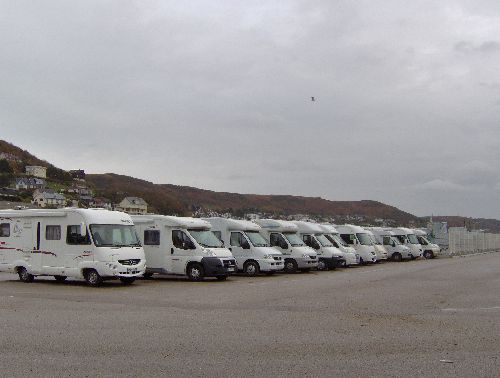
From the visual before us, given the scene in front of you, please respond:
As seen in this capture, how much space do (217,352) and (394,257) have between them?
3930 cm

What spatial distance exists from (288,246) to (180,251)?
25.2 ft

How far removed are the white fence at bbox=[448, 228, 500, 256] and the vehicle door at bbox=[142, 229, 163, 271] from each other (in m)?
40.4

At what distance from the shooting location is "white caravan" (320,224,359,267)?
34.8 m

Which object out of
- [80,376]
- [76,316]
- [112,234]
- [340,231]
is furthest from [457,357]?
[340,231]

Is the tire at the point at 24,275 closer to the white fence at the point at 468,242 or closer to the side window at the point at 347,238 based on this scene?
the side window at the point at 347,238

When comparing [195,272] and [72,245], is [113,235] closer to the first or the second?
[72,245]

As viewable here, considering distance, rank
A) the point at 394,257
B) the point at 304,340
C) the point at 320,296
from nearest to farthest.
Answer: the point at 304,340 → the point at 320,296 → the point at 394,257

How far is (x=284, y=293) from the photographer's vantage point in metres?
18.3

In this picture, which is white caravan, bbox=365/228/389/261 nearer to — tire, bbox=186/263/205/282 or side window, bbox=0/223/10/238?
tire, bbox=186/263/205/282

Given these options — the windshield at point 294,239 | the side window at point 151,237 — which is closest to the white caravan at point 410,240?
the windshield at point 294,239

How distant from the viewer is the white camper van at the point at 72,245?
20453 mm

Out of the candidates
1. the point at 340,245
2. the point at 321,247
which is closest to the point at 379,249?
the point at 340,245

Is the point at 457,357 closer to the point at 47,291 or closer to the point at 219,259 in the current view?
the point at 47,291

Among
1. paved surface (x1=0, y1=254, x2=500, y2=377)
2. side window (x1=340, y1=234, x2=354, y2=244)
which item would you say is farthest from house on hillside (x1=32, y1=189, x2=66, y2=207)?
paved surface (x1=0, y1=254, x2=500, y2=377)
